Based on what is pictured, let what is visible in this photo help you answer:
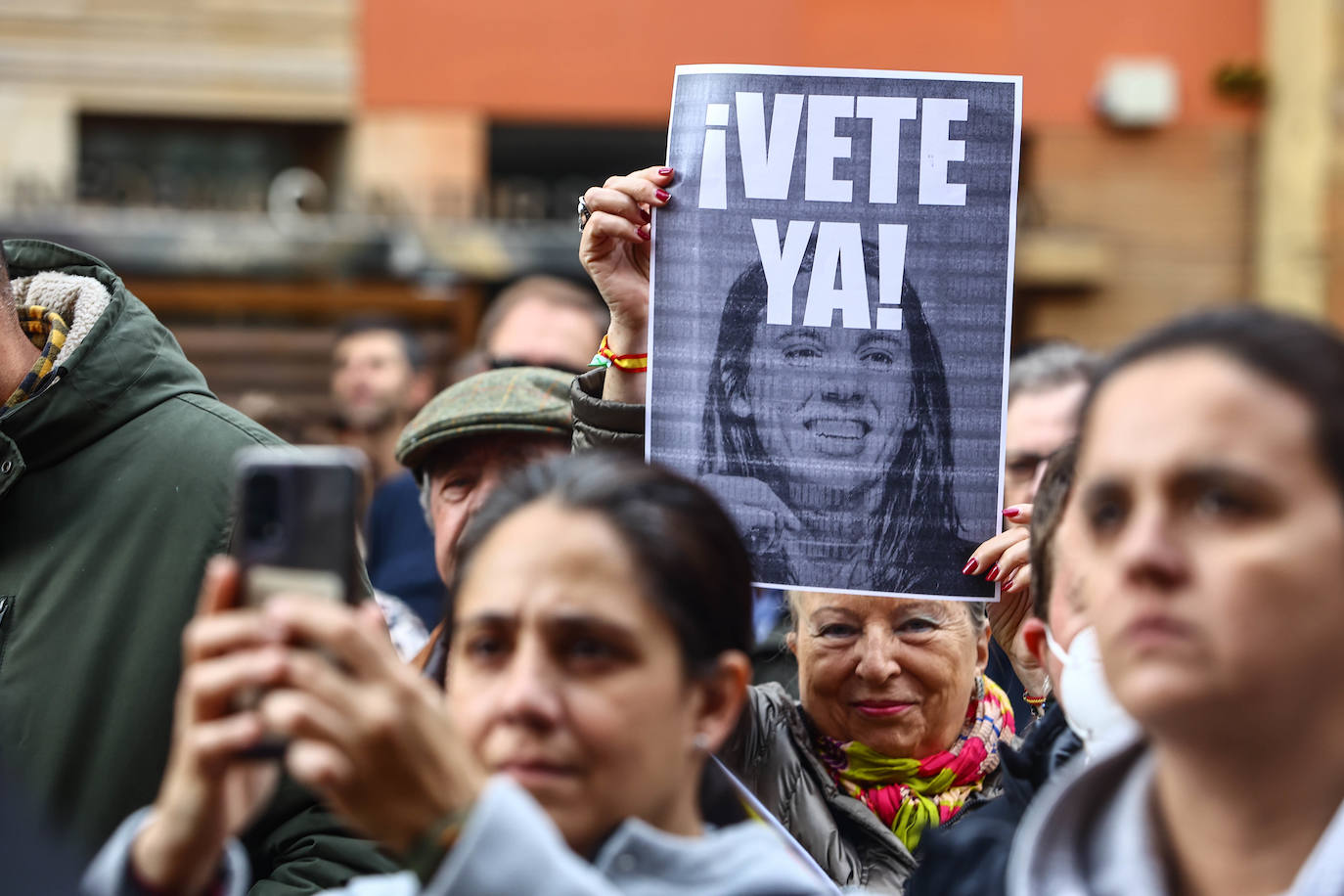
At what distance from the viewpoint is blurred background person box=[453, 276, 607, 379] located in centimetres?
450

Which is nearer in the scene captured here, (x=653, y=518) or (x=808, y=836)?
(x=653, y=518)

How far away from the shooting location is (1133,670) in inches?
55.8

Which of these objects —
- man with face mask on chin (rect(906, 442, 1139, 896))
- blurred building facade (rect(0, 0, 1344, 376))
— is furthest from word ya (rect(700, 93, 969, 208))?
blurred building facade (rect(0, 0, 1344, 376))

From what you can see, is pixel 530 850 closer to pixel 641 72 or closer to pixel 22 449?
pixel 22 449

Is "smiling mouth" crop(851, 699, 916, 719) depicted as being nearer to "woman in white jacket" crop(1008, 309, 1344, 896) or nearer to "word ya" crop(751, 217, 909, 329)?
"word ya" crop(751, 217, 909, 329)

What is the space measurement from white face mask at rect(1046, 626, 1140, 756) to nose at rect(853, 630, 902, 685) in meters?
0.60

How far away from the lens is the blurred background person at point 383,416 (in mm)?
4875

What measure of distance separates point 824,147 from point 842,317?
24 centimetres

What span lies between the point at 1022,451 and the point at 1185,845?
290 cm

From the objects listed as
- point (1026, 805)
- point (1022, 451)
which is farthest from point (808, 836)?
point (1022, 451)

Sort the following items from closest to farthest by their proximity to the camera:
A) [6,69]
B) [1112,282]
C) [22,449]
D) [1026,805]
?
[1026,805] → [22,449] → [6,69] → [1112,282]

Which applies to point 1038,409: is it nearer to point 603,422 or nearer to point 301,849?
point 603,422

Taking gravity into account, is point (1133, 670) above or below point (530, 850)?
above

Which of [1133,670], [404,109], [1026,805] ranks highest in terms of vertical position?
[404,109]
